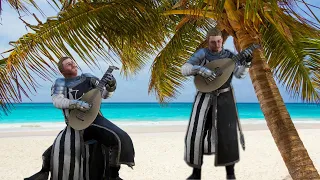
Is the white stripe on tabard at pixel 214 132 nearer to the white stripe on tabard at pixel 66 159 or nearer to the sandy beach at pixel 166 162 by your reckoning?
the white stripe on tabard at pixel 66 159

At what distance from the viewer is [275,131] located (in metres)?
5.70

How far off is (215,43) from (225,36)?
1.59 metres

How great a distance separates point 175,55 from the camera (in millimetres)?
7535

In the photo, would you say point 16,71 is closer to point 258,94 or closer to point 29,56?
point 29,56

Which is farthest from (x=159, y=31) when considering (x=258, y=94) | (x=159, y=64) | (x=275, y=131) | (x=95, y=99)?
(x=95, y=99)

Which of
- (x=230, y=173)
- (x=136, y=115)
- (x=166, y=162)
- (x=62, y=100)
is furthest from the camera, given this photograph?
(x=136, y=115)

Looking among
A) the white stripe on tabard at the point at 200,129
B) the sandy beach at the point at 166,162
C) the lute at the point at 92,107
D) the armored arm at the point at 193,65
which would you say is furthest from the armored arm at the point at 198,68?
the sandy beach at the point at 166,162

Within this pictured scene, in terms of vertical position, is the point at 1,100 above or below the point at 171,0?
below

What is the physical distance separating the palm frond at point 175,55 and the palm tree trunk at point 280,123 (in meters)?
1.81

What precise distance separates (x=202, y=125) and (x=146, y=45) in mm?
2282

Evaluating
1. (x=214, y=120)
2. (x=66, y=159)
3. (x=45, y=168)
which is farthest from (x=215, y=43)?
(x=45, y=168)

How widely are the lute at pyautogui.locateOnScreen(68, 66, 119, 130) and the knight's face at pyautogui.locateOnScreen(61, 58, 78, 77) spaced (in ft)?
0.80

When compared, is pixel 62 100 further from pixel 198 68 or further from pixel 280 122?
pixel 280 122

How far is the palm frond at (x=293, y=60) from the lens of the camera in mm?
6410
